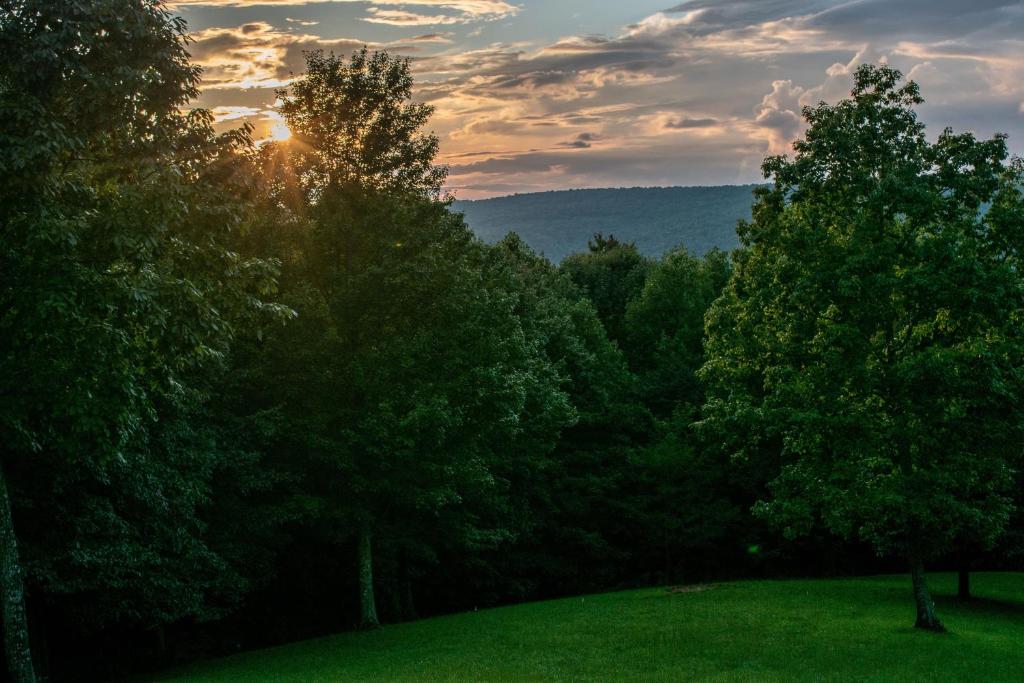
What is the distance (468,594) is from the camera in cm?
4809

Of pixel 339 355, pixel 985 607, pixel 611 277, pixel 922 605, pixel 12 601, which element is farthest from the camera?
pixel 611 277

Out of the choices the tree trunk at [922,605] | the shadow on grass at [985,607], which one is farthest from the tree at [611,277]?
the tree trunk at [922,605]

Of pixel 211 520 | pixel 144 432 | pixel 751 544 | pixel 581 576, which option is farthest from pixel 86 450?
pixel 751 544

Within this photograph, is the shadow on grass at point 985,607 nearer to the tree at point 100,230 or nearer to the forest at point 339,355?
the forest at point 339,355

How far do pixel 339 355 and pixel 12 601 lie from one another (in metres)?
15.2

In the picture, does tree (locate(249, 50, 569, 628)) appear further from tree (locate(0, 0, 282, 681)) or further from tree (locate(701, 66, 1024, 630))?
tree (locate(0, 0, 282, 681))

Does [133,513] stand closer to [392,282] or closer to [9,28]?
[392,282]

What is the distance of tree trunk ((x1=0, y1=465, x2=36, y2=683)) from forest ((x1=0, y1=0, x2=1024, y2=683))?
0.06 m

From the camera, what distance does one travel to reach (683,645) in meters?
26.0

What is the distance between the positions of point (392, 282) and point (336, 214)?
11.0 feet

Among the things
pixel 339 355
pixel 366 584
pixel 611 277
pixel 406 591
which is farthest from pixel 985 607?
pixel 611 277

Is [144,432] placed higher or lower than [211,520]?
higher

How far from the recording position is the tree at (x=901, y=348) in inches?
966

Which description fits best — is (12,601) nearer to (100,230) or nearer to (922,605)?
(100,230)
